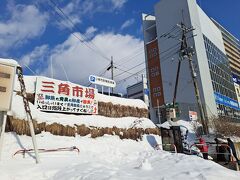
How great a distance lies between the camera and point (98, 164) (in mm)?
8438

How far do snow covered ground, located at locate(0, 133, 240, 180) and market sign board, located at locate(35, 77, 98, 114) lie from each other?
195 centimetres

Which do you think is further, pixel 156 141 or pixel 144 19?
pixel 144 19

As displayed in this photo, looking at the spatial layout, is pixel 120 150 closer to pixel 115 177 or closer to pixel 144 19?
pixel 115 177

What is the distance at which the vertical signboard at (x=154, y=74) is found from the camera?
4259 cm

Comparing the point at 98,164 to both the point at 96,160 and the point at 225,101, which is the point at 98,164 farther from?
the point at 225,101

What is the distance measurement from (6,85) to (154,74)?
123ft

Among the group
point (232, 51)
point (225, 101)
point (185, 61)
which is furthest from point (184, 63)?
point (232, 51)

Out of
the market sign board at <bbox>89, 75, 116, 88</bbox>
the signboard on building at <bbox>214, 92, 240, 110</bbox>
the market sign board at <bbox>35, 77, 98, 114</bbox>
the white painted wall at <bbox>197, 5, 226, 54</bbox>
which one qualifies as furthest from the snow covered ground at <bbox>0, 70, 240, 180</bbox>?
the white painted wall at <bbox>197, 5, 226, 54</bbox>

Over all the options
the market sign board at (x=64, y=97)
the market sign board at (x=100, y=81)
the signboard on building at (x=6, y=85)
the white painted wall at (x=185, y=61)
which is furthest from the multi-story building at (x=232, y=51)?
the signboard on building at (x=6, y=85)

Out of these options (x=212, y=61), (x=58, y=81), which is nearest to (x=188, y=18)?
(x=212, y=61)

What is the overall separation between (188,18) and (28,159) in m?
37.2

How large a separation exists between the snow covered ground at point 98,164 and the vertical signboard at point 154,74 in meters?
29.2

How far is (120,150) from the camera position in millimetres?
12508

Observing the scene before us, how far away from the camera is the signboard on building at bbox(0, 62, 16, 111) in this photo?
848 cm
